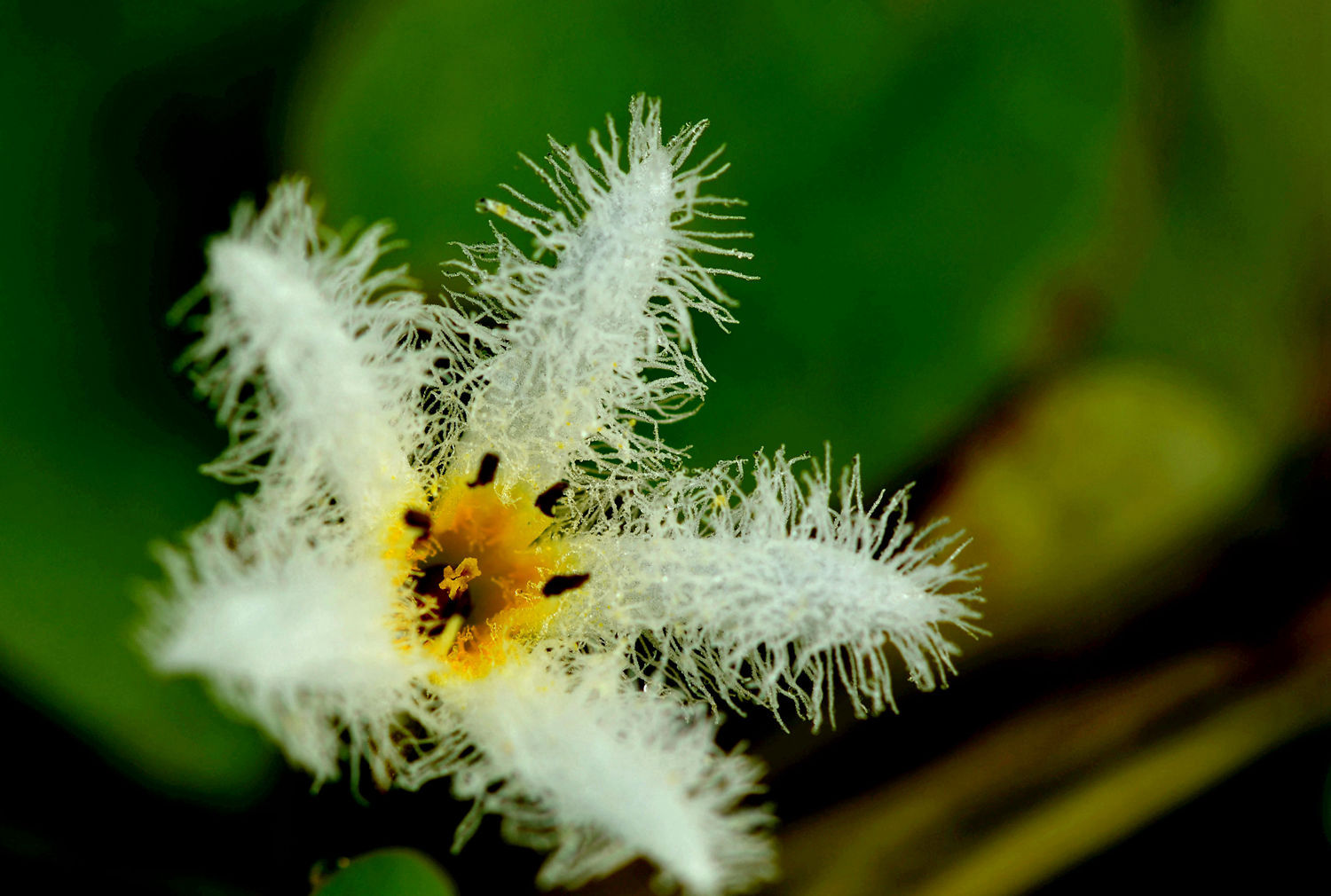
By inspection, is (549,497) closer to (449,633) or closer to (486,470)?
(486,470)

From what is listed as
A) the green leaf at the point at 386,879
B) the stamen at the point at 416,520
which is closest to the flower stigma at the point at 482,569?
the stamen at the point at 416,520

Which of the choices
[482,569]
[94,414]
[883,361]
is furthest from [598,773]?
[883,361]

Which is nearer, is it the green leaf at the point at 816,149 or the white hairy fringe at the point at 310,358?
the white hairy fringe at the point at 310,358

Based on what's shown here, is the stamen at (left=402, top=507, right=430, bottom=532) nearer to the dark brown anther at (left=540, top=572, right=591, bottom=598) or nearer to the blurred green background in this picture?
the dark brown anther at (left=540, top=572, right=591, bottom=598)

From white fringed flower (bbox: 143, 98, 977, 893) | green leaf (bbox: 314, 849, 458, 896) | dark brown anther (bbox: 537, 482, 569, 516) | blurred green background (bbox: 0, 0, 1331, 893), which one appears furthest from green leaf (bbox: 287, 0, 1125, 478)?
green leaf (bbox: 314, 849, 458, 896)

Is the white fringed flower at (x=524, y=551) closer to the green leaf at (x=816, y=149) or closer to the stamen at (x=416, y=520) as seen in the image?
the stamen at (x=416, y=520)
